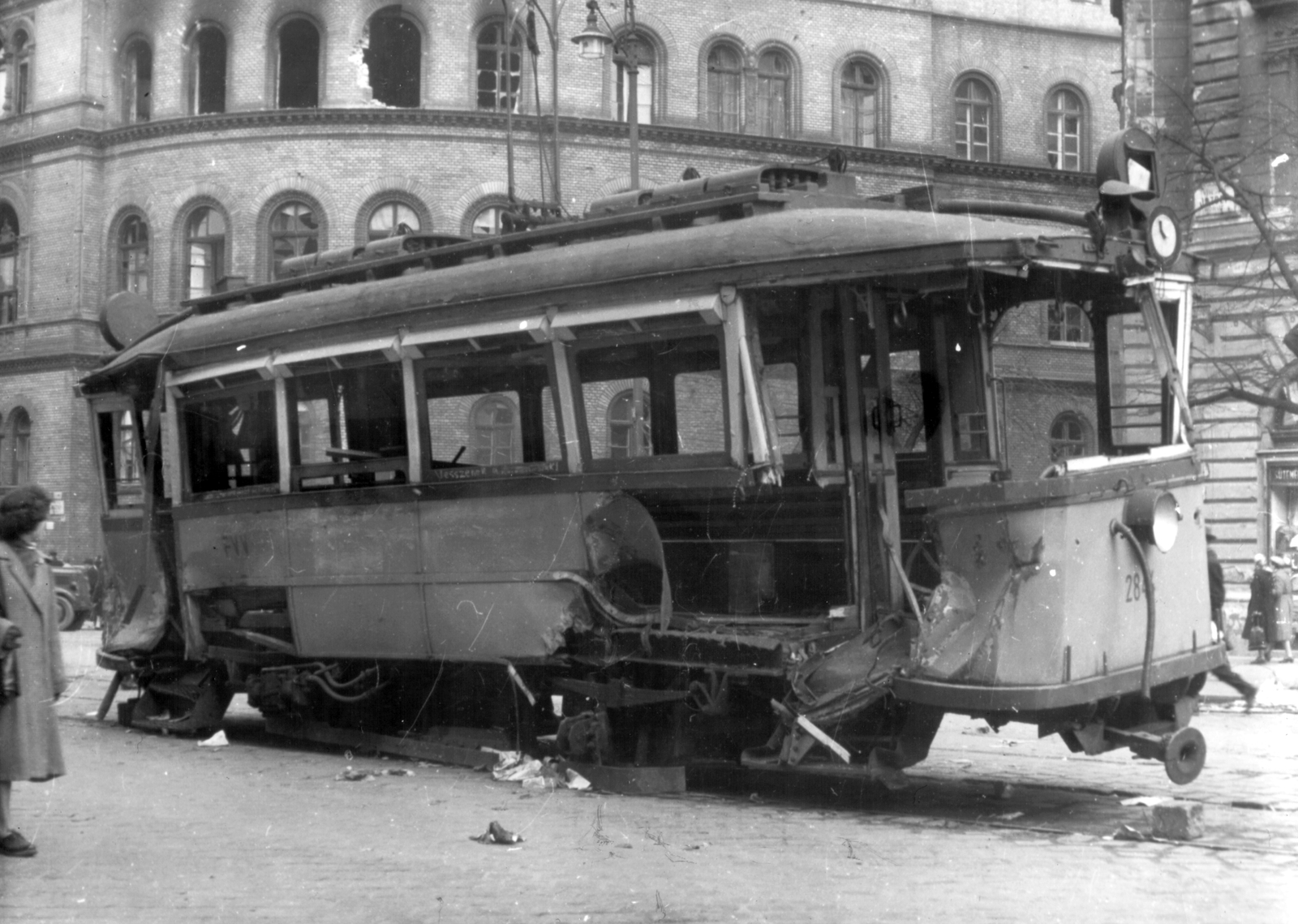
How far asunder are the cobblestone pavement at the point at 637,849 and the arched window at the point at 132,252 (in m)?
28.7

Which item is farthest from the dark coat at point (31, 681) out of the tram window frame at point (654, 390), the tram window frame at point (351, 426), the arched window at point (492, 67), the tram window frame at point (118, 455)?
the arched window at point (492, 67)

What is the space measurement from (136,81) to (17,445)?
874cm

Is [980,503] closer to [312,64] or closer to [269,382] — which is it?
[269,382]

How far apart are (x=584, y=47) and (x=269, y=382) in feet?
38.8

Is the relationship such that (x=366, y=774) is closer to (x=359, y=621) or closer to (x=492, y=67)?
(x=359, y=621)

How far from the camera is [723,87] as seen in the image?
39.6 m

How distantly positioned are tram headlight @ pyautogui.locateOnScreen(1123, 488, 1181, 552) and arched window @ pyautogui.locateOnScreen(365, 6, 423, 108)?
102 ft

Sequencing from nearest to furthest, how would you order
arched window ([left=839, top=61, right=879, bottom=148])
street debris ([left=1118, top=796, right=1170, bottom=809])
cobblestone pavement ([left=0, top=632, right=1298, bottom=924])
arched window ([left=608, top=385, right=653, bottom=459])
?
cobblestone pavement ([left=0, top=632, right=1298, bottom=924]), street debris ([left=1118, top=796, right=1170, bottom=809]), arched window ([left=608, top=385, right=653, bottom=459]), arched window ([left=839, top=61, right=879, bottom=148])

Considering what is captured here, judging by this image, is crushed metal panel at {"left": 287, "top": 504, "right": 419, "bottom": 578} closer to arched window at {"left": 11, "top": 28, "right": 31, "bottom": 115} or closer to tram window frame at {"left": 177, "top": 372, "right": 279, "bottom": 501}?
tram window frame at {"left": 177, "top": 372, "right": 279, "bottom": 501}

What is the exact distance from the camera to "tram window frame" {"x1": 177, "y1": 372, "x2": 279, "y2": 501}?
11820 mm

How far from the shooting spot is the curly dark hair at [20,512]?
25.0 ft

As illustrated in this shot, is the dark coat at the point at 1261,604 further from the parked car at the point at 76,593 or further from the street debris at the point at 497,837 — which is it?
the parked car at the point at 76,593

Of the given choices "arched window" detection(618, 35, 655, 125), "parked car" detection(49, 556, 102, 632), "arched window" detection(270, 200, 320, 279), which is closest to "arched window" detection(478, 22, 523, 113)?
"arched window" detection(618, 35, 655, 125)

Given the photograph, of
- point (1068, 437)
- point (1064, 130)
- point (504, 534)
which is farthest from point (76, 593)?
point (1068, 437)
